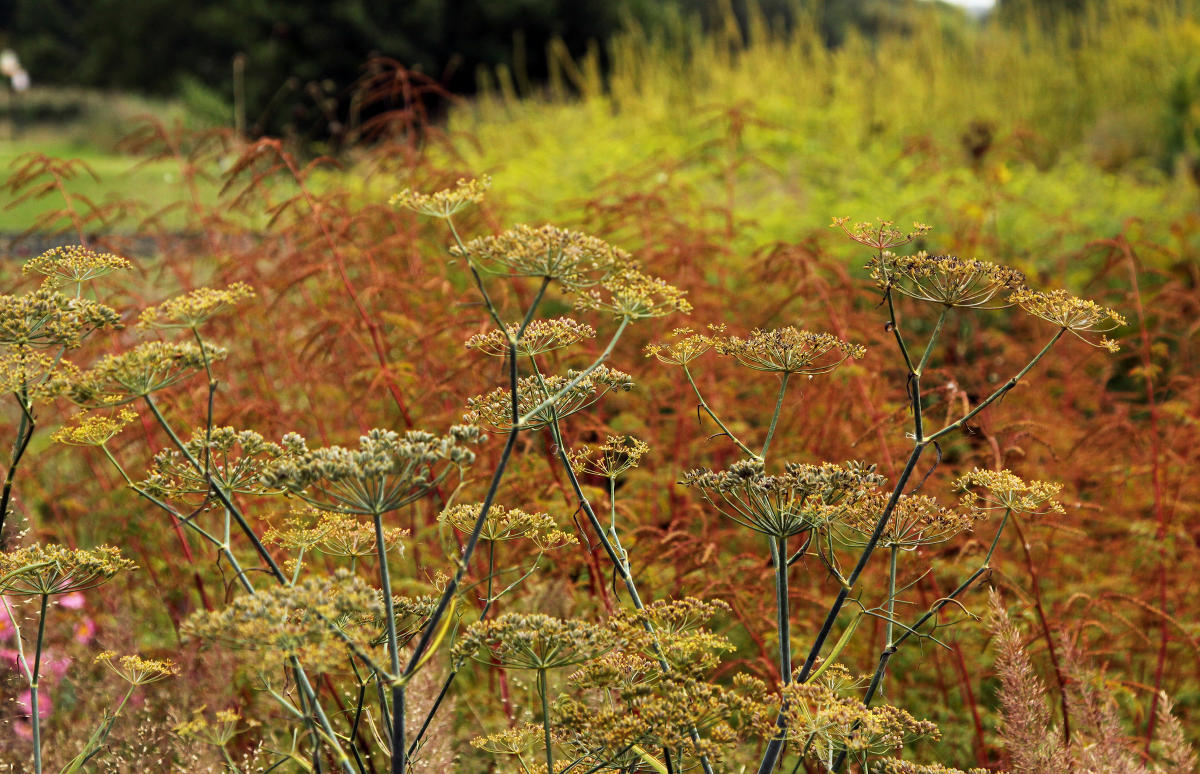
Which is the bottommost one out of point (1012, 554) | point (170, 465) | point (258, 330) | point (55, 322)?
point (1012, 554)

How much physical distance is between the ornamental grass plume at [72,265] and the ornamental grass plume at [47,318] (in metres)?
0.09

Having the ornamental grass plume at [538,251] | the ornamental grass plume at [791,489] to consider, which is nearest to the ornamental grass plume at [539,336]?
the ornamental grass plume at [538,251]

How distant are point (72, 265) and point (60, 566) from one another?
1.46 feet

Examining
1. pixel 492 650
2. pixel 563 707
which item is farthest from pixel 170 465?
pixel 563 707

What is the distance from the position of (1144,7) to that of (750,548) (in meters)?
12.9

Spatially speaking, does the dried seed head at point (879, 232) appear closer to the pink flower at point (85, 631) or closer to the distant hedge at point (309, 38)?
the pink flower at point (85, 631)

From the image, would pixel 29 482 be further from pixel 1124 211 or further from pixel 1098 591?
pixel 1124 211

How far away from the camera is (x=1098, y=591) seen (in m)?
3.33

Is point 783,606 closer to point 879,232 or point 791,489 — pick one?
point 791,489

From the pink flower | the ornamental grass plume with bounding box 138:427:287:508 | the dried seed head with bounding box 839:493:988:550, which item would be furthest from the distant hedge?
the dried seed head with bounding box 839:493:988:550

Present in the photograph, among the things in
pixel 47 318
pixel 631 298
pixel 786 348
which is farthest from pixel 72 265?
pixel 786 348

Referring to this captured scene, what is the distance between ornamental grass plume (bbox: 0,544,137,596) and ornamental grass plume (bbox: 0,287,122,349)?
0.32m

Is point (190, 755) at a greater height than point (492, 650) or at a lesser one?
lesser

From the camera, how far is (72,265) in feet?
4.71
